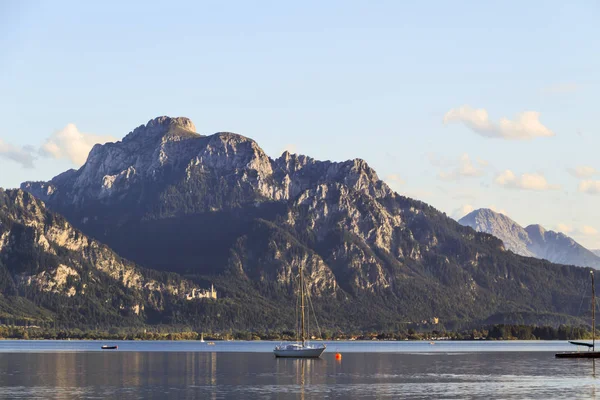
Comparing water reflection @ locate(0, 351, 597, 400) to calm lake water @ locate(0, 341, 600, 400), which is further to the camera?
water reflection @ locate(0, 351, 597, 400)

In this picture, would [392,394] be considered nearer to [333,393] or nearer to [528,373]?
[333,393]

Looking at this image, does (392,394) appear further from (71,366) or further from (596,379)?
(71,366)

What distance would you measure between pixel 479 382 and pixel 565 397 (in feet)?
86.8

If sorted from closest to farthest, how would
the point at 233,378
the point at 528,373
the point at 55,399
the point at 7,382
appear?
the point at 55,399 → the point at 7,382 → the point at 233,378 → the point at 528,373

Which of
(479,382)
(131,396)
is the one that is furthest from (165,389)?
(479,382)

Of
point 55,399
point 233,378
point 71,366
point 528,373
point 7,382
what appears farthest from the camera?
point 71,366

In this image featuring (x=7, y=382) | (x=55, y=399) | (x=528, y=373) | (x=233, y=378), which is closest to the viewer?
(x=55, y=399)

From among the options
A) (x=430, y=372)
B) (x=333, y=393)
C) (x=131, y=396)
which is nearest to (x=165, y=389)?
(x=131, y=396)

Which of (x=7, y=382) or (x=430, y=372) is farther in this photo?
(x=430, y=372)

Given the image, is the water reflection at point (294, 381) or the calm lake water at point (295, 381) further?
the water reflection at point (294, 381)

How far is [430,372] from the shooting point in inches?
6909

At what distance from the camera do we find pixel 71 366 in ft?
632

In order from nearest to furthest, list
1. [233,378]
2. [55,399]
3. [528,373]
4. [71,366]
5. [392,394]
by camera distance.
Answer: [55,399]
[392,394]
[233,378]
[528,373]
[71,366]

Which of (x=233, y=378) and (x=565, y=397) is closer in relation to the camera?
(x=565, y=397)
